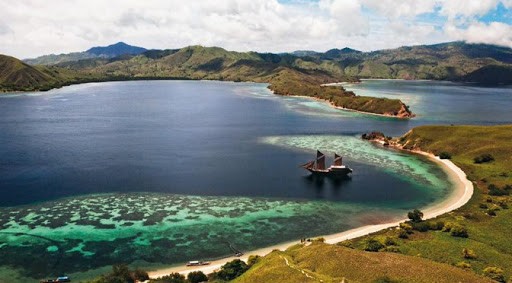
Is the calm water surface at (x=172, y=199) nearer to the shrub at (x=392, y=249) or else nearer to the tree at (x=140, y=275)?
the tree at (x=140, y=275)

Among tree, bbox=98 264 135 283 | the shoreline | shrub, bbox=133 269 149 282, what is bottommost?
the shoreline

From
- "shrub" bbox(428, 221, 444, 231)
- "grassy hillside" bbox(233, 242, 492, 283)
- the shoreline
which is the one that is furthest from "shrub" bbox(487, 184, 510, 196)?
"grassy hillside" bbox(233, 242, 492, 283)

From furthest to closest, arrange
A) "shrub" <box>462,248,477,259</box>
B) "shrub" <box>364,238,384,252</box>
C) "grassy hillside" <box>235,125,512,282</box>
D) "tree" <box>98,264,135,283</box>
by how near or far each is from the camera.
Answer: "shrub" <box>364,238,384,252</box> < "shrub" <box>462,248,477,259</box> < "tree" <box>98,264,135,283</box> < "grassy hillside" <box>235,125,512,282</box>

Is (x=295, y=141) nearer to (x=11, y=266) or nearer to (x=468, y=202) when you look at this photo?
(x=468, y=202)

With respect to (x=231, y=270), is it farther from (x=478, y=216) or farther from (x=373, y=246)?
(x=478, y=216)

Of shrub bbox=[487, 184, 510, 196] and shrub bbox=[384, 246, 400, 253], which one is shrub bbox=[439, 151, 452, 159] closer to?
shrub bbox=[487, 184, 510, 196]

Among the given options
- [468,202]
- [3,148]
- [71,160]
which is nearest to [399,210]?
[468,202]

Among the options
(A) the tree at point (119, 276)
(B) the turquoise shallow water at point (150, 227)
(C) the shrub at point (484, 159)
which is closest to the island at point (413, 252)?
(A) the tree at point (119, 276)
